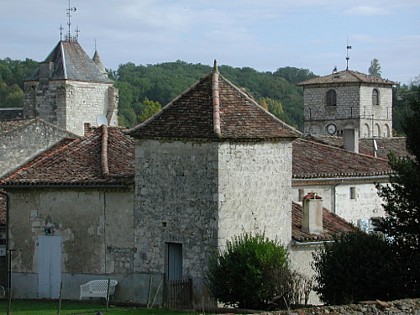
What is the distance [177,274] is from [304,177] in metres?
8.72

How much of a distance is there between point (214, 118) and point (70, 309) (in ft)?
18.5

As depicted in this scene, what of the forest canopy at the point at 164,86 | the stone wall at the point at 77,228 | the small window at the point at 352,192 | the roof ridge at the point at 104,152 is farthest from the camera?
the forest canopy at the point at 164,86

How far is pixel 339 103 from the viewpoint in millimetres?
79938

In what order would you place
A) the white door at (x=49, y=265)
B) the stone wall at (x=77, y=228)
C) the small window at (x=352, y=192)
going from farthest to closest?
the small window at (x=352, y=192) < the white door at (x=49, y=265) < the stone wall at (x=77, y=228)

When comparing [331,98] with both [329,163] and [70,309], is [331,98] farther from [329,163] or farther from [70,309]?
[70,309]

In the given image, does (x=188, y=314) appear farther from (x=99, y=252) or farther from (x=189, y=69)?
(x=189, y=69)

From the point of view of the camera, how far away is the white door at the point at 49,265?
28.1 metres

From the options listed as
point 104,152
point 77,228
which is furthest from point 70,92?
point 77,228

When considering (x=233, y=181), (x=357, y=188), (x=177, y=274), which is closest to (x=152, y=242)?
(x=177, y=274)

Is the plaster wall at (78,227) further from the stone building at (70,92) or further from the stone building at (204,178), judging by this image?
the stone building at (70,92)

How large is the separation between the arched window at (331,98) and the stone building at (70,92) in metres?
21.6

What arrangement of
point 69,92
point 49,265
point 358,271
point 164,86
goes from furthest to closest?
point 164,86 < point 69,92 < point 49,265 < point 358,271

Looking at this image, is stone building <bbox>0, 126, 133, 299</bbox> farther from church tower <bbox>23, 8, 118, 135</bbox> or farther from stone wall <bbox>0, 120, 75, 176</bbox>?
church tower <bbox>23, 8, 118, 135</bbox>

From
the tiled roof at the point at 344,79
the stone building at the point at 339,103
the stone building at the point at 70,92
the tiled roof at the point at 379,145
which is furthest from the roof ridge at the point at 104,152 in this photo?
the tiled roof at the point at 344,79
